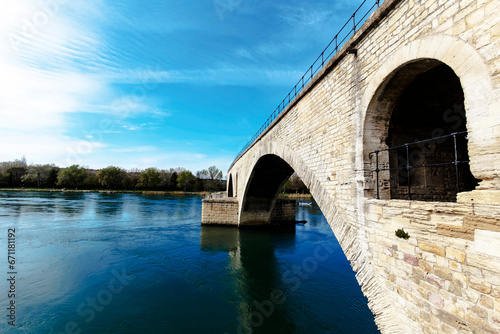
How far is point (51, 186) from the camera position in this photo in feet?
230

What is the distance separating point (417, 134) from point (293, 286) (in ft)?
22.5

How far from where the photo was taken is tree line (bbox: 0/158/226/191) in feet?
222

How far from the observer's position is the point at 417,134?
593 centimetres

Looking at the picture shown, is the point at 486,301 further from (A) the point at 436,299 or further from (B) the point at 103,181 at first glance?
(B) the point at 103,181

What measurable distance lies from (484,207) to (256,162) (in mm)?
13762

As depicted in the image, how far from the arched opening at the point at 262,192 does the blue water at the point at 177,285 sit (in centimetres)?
429

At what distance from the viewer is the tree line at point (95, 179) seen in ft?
222

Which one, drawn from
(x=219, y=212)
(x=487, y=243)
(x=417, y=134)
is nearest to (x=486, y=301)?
(x=487, y=243)

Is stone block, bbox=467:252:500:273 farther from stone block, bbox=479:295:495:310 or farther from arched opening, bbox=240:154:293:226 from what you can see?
arched opening, bbox=240:154:293:226

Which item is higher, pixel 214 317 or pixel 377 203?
pixel 377 203

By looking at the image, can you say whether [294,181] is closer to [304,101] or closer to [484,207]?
[304,101]

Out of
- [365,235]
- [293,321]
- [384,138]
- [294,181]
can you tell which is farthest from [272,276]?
[294,181]

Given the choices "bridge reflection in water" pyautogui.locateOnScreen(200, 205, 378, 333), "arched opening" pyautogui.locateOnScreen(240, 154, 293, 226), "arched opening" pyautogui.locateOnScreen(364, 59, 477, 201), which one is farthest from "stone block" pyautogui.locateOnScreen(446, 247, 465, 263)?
"arched opening" pyautogui.locateOnScreen(240, 154, 293, 226)

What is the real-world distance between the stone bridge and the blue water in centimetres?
356
